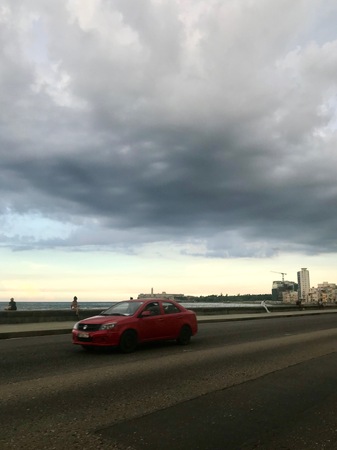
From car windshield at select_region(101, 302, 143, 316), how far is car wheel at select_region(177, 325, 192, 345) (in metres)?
1.75

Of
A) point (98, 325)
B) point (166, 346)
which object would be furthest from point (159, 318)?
point (98, 325)

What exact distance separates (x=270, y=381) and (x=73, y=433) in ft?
14.1

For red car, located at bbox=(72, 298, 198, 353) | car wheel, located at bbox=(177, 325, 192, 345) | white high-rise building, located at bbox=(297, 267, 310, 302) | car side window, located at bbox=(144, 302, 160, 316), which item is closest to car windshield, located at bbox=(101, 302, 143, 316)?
red car, located at bbox=(72, 298, 198, 353)

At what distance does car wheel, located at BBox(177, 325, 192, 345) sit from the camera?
13055 millimetres

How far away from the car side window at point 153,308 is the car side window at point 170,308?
36 cm

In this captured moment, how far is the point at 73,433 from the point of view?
15.9 feet

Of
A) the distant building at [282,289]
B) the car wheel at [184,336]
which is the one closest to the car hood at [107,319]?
the car wheel at [184,336]

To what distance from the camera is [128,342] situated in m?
11.2

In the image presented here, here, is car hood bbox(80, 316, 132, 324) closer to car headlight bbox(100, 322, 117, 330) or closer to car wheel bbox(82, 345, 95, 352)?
car headlight bbox(100, 322, 117, 330)

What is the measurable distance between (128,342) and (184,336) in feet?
8.18

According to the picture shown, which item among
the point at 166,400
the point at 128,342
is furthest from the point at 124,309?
the point at 166,400

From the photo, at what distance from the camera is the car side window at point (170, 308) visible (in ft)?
42.5

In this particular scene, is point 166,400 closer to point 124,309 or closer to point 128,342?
point 128,342

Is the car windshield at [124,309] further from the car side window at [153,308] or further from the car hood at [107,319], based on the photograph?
the car hood at [107,319]
